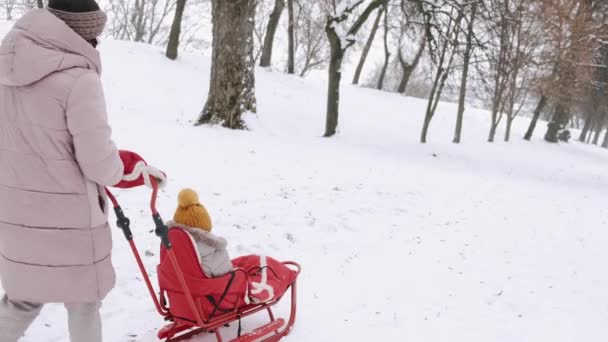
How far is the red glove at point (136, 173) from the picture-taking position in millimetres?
2412

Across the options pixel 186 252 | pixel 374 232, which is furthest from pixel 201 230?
pixel 374 232

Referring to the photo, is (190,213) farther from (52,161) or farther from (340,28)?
(340,28)

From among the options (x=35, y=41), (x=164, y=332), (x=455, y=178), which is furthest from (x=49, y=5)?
(x=455, y=178)

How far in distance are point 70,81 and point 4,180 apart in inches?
21.7

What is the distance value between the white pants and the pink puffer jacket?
7 cm

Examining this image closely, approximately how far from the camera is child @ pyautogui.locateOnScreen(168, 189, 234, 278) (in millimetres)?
2857

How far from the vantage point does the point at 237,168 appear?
7.30 m

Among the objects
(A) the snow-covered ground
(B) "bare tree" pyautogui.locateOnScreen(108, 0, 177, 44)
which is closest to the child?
(A) the snow-covered ground

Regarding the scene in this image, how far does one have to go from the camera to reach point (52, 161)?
2.09 meters

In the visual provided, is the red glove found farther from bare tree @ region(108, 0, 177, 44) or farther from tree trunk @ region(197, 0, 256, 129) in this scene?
bare tree @ region(108, 0, 177, 44)

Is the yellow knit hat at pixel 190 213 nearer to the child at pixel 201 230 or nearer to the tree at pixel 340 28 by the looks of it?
A: the child at pixel 201 230

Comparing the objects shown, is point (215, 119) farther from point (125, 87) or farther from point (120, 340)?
point (120, 340)

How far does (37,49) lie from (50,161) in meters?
0.48

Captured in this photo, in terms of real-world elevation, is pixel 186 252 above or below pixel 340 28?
below
